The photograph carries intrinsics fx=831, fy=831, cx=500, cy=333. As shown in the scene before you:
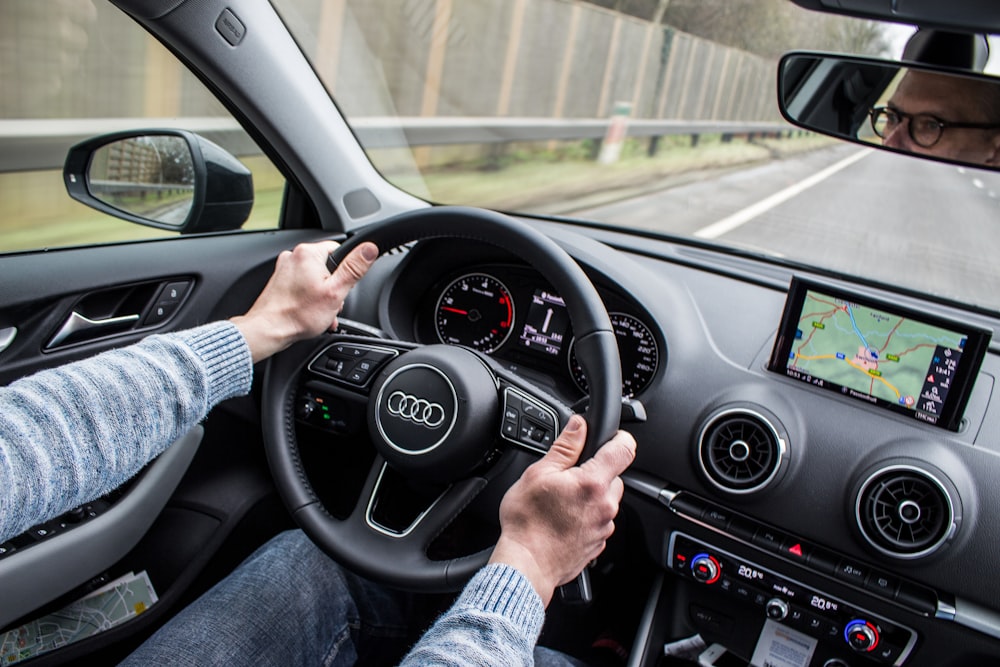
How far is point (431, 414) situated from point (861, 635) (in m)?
1.22

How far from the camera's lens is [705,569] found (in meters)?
2.25

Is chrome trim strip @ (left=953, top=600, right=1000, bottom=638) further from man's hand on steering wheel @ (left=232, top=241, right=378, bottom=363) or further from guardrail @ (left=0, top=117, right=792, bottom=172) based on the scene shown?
man's hand on steering wheel @ (left=232, top=241, right=378, bottom=363)

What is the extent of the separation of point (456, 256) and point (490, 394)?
29.3 inches

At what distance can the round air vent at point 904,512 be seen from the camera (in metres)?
1.89

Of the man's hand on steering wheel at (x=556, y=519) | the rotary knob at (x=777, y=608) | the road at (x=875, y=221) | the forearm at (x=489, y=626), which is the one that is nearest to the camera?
the forearm at (x=489, y=626)

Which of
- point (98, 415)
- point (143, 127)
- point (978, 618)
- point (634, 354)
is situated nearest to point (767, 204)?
point (634, 354)

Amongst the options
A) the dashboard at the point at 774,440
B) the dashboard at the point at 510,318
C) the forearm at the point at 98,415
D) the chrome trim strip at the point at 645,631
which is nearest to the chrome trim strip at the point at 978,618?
the dashboard at the point at 774,440

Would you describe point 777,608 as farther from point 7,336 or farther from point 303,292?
point 7,336

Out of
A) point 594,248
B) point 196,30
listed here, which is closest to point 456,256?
point 594,248

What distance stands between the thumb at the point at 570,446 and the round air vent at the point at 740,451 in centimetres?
76

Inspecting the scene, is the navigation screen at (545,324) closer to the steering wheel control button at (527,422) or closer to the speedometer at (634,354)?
the speedometer at (634,354)

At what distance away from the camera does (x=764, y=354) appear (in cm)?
223

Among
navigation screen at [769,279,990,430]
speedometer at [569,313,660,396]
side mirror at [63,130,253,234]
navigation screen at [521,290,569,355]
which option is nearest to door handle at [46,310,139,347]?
side mirror at [63,130,253,234]

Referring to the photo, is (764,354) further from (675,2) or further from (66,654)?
(675,2)
